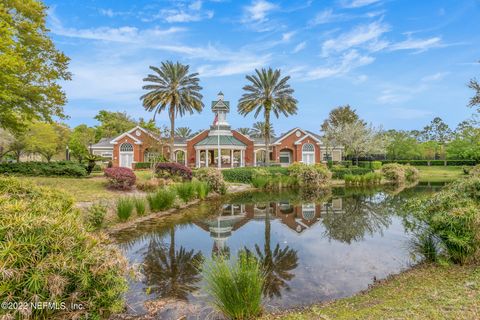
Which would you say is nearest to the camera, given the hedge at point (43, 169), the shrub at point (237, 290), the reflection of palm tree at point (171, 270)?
the shrub at point (237, 290)

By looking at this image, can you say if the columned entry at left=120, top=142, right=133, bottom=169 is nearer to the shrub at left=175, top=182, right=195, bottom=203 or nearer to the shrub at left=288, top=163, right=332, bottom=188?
the shrub at left=288, top=163, right=332, bottom=188

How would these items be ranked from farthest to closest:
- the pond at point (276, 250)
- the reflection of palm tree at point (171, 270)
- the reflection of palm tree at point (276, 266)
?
the reflection of palm tree at point (276, 266) < the reflection of palm tree at point (171, 270) < the pond at point (276, 250)

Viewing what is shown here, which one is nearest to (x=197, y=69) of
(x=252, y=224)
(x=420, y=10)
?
(x=420, y=10)

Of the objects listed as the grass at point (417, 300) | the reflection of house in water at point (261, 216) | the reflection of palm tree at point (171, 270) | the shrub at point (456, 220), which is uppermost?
the shrub at point (456, 220)

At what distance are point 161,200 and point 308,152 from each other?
29.2m

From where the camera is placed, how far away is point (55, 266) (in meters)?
3.01

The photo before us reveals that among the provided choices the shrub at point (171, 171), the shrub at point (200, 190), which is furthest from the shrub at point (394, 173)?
the shrub at point (200, 190)

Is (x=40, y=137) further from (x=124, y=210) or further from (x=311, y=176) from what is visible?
(x=311, y=176)

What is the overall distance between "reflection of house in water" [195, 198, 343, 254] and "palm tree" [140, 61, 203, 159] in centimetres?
1898

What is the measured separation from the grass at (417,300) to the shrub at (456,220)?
344 mm

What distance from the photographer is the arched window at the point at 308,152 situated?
37906 mm

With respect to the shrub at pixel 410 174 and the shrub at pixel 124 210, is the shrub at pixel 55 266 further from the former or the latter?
the shrub at pixel 410 174

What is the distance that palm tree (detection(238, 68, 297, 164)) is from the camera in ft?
108

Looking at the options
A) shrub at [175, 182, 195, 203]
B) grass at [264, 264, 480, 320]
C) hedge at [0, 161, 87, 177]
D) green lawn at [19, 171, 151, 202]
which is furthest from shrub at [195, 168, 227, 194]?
A: grass at [264, 264, 480, 320]
